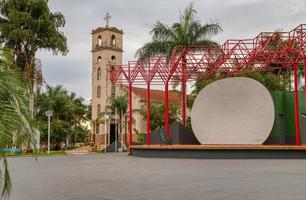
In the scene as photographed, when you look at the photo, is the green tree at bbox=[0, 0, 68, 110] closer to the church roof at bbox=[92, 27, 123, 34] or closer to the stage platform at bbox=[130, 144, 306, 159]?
the stage platform at bbox=[130, 144, 306, 159]

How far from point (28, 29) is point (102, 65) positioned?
2814cm


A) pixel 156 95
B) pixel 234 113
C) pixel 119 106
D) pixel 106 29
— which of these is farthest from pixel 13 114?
pixel 156 95

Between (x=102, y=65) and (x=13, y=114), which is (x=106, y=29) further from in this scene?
(x=13, y=114)

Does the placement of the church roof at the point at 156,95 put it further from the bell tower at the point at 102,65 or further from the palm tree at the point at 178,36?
the palm tree at the point at 178,36

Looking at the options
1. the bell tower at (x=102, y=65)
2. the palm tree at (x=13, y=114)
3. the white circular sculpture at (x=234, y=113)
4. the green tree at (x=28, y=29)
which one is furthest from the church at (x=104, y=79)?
the palm tree at (x=13, y=114)

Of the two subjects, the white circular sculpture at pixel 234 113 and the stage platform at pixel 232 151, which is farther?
the white circular sculpture at pixel 234 113

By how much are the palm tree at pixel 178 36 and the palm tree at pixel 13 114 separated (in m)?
28.8

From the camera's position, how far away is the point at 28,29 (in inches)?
1388

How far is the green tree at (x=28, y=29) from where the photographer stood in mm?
34656

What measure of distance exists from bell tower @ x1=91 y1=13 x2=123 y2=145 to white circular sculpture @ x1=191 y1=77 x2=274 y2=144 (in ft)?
115

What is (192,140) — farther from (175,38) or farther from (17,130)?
(17,130)

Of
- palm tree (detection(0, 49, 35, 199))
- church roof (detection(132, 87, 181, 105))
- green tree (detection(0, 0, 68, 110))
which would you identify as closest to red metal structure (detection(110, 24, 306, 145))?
green tree (detection(0, 0, 68, 110))

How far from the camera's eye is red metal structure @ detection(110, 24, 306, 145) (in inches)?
908

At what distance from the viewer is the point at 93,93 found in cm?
Answer: 6412
